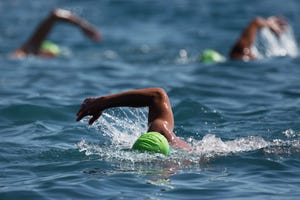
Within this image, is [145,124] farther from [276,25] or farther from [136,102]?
[276,25]

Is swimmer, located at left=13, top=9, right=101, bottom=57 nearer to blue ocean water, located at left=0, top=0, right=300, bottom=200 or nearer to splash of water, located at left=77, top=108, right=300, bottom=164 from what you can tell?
blue ocean water, located at left=0, top=0, right=300, bottom=200

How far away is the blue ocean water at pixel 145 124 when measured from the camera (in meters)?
6.31

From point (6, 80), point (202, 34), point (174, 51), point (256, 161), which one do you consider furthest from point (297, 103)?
point (202, 34)

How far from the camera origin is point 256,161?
6973 mm

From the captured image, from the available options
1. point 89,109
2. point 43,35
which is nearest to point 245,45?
point 43,35

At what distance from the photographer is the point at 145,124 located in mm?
8312

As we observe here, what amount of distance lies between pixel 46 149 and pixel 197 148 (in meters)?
1.53

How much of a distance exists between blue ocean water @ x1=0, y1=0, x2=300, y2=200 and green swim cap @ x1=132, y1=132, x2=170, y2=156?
0.09 metres

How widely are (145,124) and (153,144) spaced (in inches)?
67.3

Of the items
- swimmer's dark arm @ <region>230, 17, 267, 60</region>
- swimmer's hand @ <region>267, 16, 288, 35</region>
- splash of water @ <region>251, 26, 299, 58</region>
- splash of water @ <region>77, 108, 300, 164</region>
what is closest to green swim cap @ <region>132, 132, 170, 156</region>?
splash of water @ <region>77, 108, 300, 164</region>

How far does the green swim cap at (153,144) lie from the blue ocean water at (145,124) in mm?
88

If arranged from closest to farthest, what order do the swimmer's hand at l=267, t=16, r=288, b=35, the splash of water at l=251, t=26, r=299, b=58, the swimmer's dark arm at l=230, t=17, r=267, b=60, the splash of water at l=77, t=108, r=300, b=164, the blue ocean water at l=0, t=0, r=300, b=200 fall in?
the blue ocean water at l=0, t=0, r=300, b=200 < the splash of water at l=77, t=108, r=300, b=164 < the swimmer's dark arm at l=230, t=17, r=267, b=60 < the swimmer's hand at l=267, t=16, r=288, b=35 < the splash of water at l=251, t=26, r=299, b=58

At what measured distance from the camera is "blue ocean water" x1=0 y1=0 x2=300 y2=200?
631cm

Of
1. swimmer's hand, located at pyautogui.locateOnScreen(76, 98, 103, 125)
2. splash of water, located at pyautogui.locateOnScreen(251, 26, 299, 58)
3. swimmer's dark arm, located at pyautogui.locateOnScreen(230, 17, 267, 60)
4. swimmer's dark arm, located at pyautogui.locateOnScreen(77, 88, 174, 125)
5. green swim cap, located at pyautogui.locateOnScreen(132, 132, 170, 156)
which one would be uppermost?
splash of water, located at pyautogui.locateOnScreen(251, 26, 299, 58)
